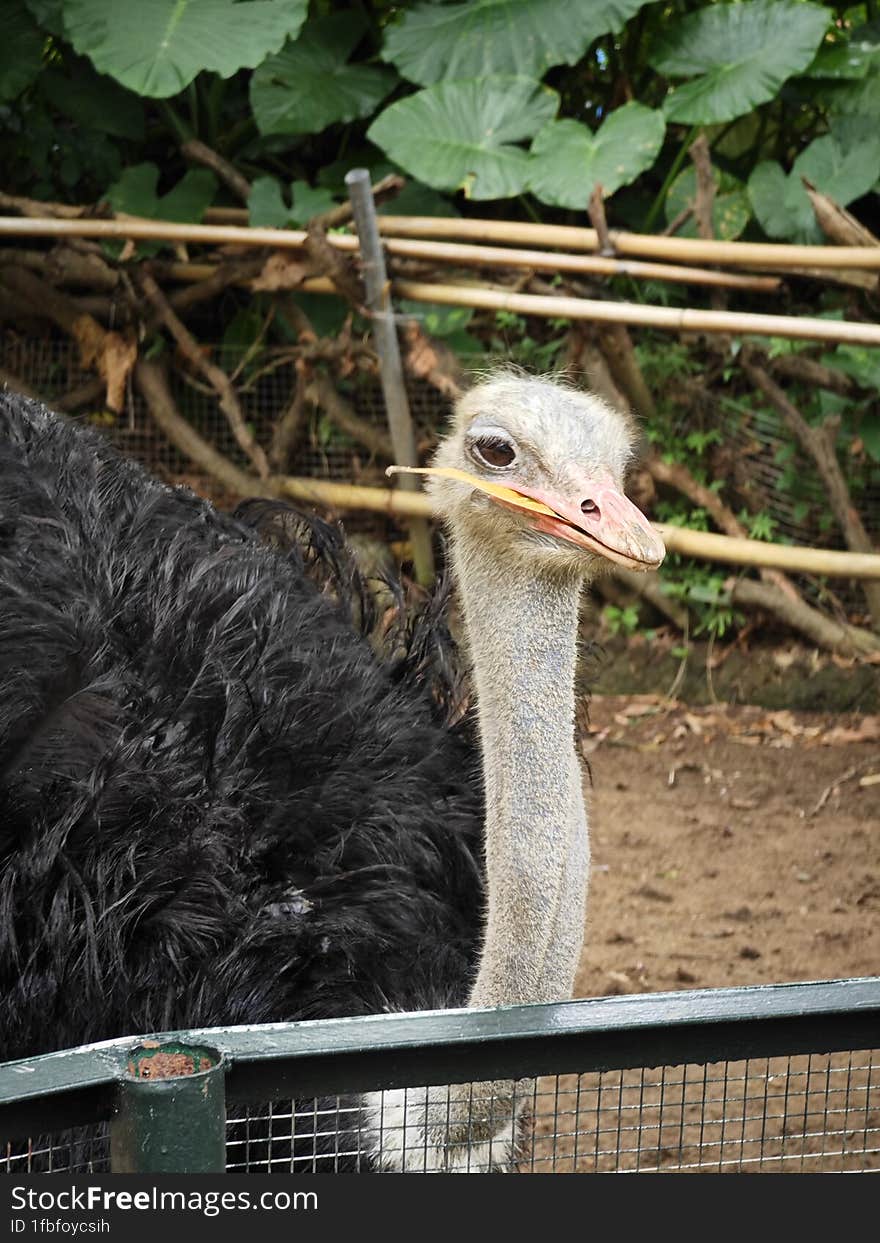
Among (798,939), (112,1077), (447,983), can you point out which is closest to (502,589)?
(447,983)

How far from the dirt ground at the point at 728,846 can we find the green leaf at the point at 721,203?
1533 millimetres

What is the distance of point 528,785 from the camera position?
1.56 m

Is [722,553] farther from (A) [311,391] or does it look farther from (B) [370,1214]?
(B) [370,1214]

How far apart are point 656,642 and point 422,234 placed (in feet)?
4.81

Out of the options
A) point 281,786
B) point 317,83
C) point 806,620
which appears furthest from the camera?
point 317,83

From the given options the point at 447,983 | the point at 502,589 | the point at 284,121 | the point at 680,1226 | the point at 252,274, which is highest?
the point at 284,121

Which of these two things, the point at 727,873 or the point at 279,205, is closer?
the point at 727,873

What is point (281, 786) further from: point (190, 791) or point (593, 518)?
point (593, 518)

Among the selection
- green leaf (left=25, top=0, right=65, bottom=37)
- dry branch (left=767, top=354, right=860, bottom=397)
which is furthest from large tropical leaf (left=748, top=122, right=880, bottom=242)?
green leaf (left=25, top=0, right=65, bottom=37)

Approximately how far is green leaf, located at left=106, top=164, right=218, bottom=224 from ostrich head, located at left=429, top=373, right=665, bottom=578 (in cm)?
381

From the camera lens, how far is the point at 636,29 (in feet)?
18.1

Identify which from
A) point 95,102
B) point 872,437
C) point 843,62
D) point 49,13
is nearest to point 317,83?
point 95,102

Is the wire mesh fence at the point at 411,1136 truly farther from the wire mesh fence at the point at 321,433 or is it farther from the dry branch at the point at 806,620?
the wire mesh fence at the point at 321,433

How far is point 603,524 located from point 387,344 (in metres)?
3.17
